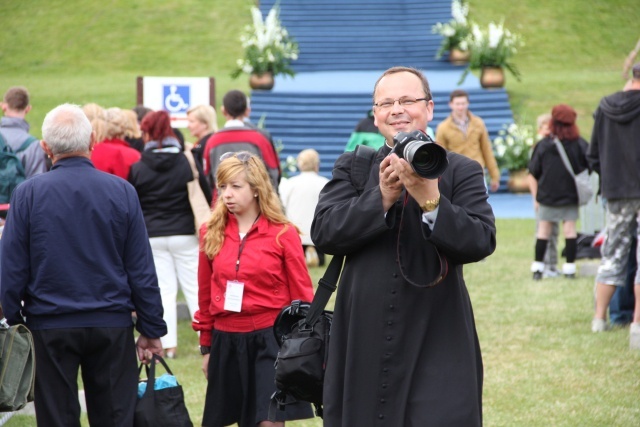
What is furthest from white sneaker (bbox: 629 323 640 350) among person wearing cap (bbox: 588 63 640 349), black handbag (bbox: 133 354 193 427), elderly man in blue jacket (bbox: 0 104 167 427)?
elderly man in blue jacket (bbox: 0 104 167 427)

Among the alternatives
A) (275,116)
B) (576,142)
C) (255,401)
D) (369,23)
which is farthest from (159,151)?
(369,23)

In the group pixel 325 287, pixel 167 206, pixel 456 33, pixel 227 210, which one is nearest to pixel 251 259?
pixel 227 210

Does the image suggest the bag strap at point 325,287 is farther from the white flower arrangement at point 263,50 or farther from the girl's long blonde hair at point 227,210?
the white flower arrangement at point 263,50

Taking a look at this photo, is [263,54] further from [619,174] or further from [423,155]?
[423,155]

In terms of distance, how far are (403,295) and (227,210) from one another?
2.22 metres

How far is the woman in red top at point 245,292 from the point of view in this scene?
5312mm

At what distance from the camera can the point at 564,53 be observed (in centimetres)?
3181

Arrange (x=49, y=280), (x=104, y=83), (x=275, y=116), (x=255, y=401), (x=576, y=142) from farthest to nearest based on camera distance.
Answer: (x=104, y=83), (x=275, y=116), (x=576, y=142), (x=255, y=401), (x=49, y=280)

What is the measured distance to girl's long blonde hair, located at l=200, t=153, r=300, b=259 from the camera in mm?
5477

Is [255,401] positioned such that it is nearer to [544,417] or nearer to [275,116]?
[544,417]

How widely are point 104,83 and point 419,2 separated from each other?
10.3 m

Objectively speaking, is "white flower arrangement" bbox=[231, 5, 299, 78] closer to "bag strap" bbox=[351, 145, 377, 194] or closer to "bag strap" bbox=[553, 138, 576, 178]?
"bag strap" bbox=[553, 138, 576, 178]

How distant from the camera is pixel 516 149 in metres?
21.3

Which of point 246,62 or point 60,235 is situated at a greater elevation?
point 60,235
